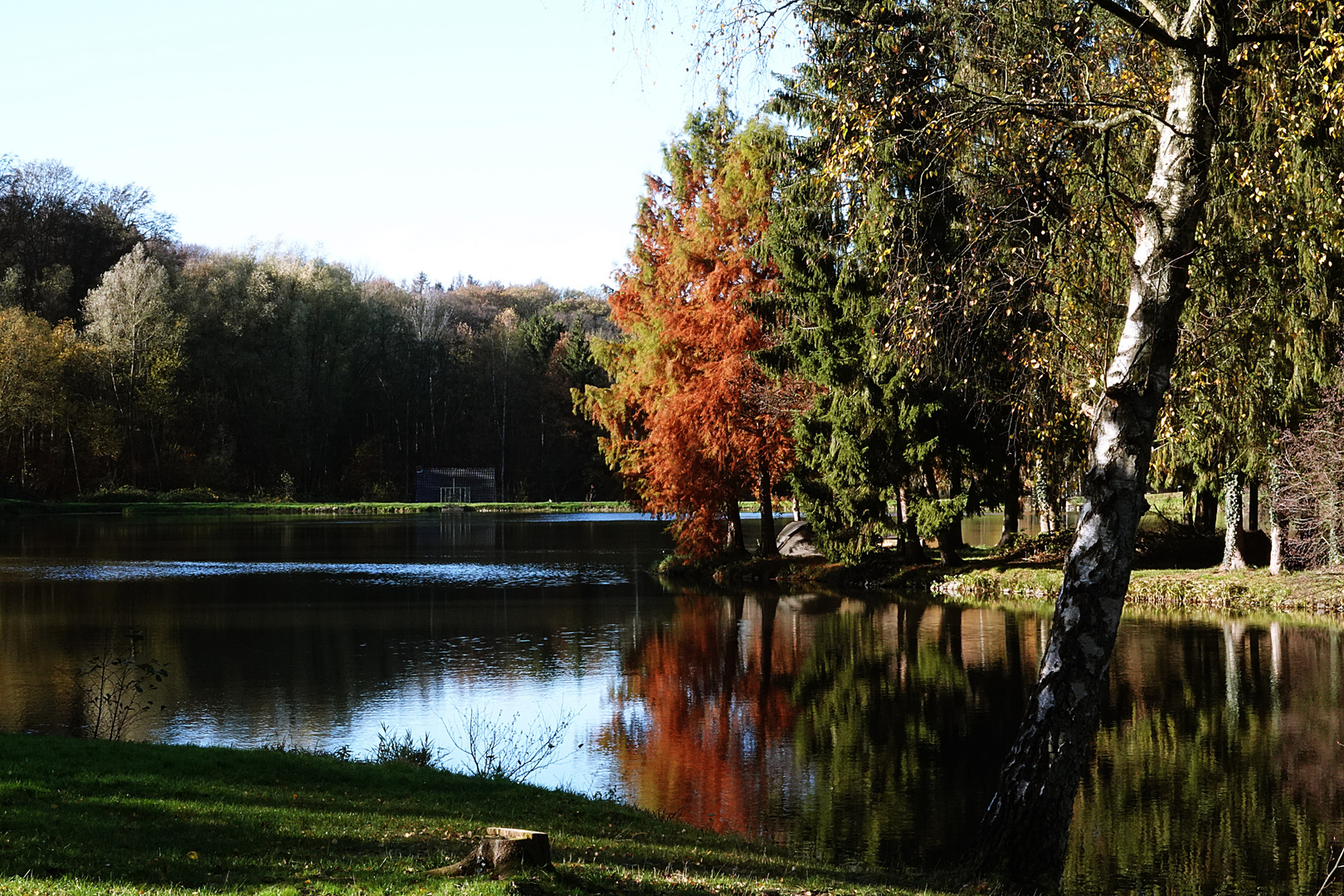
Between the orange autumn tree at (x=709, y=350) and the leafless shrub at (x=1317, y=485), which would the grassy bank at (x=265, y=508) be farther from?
the leafless shrub at (x=1317, y=485)

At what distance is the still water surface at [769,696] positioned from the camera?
9766mm

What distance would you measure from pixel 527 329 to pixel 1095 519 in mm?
74474

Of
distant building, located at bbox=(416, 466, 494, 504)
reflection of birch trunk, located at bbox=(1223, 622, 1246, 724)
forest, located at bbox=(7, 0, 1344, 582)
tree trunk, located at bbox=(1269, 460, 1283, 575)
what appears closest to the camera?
forest, located at bbox=(7, 0, 1344, 582)

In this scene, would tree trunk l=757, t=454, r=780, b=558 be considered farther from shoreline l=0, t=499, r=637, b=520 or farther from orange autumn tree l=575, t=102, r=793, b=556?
shoreline l=0, t=499, r=637, b=520

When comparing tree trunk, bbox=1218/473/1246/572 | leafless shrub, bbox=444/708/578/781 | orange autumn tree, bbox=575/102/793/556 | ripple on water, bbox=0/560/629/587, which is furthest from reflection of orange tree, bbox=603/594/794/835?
tree trunk, bbox=1218/473/1246/572

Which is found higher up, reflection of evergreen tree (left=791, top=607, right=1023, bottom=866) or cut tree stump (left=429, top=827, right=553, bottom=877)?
cut tree stump (left=429, top=827, right=553, bottom=877)

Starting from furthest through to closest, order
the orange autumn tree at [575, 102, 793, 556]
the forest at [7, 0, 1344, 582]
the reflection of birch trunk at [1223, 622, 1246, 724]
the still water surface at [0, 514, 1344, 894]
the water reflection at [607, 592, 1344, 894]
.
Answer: the orange autumn tree at [575, 102, 793, 556] → the reflection of birch trunk at [1223, 622, 1246, 724] → the still water surface at [0, 514, 1344, 894] → the water reflection at [607, 592, 1344, 894] → the forest at [7, 0, 1344, 582]

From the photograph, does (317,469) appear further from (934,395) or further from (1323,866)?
(1323,866)

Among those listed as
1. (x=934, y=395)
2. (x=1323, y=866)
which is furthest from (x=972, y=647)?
(x=1323, y=866)

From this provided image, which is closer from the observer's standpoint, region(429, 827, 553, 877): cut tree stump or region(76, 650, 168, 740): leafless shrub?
region(429, 827, 553, 877): cut tree stump

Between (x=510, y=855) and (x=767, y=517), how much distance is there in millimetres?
Result: 24363

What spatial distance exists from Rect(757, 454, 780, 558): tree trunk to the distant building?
44115 mm

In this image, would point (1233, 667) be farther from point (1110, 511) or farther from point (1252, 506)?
point (1252, 506)

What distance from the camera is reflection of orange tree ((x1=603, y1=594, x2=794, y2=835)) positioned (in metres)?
10.6
